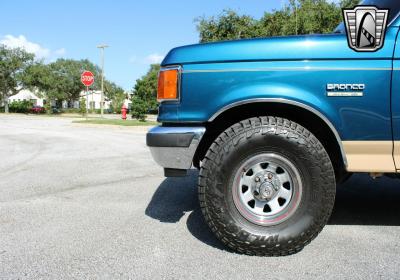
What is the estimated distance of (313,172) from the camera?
273cm

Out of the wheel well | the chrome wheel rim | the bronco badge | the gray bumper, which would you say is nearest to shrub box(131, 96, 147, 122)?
the wheel well

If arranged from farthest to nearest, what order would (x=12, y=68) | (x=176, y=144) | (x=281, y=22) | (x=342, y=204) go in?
(x=12, y=68) < (x=281, y=22) < (x=342, y=204) < (x=176, y=144)

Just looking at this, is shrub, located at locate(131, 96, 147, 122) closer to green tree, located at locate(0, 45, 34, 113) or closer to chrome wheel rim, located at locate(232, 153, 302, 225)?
chrome wheel rim, located at locate(232, 153, 302, 225)

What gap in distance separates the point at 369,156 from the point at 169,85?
1.60m

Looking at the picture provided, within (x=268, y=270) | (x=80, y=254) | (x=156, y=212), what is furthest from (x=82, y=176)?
(x=268, y=270)

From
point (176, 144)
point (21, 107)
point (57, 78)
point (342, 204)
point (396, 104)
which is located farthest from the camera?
point (57, 78)

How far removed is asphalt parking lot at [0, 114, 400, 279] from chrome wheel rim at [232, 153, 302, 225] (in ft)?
1.03

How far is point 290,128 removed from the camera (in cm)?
278

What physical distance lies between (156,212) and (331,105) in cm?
202

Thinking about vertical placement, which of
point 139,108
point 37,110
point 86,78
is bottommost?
point 37,110

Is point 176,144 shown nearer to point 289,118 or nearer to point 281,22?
point 289,118

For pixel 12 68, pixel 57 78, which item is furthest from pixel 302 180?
Answer: pixel 57 78

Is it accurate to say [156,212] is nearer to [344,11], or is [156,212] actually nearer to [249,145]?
[249,145]

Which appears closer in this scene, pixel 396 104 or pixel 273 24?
pixel 396 104
